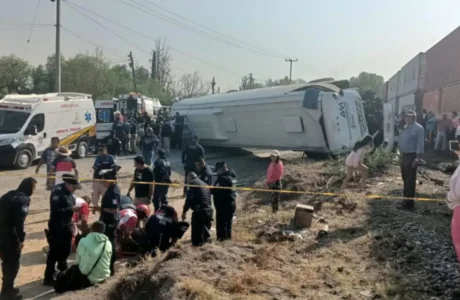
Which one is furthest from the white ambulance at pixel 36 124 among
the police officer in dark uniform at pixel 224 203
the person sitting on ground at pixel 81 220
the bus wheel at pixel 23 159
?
the police officer in dark uniform at pixel 224 203

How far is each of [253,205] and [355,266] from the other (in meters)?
5.63

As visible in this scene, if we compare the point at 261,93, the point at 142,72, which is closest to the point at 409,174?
the point at 261,93

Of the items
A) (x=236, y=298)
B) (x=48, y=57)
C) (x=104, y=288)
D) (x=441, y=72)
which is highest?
(x=48, y=57)

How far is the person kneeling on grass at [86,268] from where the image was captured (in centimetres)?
612

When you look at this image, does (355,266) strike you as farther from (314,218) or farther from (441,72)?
(441,72)

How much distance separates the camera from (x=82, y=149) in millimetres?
19078

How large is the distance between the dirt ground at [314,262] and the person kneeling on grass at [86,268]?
→ 0.17 metres

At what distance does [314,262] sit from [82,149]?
48.7 feet

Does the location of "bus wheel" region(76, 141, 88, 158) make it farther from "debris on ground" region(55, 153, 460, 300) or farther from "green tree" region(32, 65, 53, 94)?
"green tree" region(32, 65, 53, 94)

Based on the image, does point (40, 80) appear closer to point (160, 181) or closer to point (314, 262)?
point (160, 181)

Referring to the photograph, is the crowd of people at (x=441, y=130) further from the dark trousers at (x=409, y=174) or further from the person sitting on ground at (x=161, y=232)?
the person sitting on ground at (x=161, y=232)

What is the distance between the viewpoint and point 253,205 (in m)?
11.4

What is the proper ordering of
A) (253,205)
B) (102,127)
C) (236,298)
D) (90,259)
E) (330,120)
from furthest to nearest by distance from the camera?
(102,127) → (330,120) → (253,205) → (90,259) → (236,298)

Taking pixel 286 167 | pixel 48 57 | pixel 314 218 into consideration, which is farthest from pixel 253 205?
pixel 48 57
